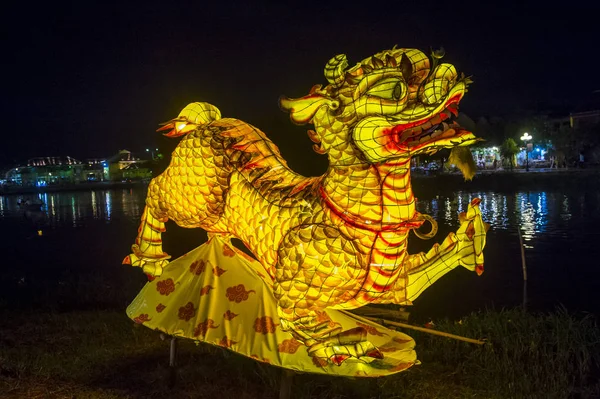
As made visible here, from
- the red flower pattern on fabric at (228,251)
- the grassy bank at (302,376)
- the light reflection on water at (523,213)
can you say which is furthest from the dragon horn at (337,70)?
the light reflection on water at (523,213)

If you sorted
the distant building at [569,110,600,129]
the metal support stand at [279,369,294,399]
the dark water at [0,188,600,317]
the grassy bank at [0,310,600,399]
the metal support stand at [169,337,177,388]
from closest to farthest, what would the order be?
1. the metal support stand at [279,369,294,399]
2. the grassy bank at [0,310,600,399]
3. the metal support stand at [169,337,177,388]
4. the dark water at [0,188,600,317]
5. the distant building at [569,110,600,129]

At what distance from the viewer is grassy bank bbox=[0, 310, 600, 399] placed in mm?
3578

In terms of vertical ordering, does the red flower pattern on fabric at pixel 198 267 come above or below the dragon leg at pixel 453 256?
below

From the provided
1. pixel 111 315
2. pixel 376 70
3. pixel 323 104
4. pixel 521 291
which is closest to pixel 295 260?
pixel 323 104

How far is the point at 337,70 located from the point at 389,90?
0.82 ft

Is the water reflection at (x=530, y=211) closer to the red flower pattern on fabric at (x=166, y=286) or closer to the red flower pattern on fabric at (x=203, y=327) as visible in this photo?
the red flower pattern on fabric at (x=166, y=286)

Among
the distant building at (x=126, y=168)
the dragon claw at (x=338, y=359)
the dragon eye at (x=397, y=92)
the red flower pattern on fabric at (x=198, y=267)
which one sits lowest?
the dragon claw at (x=338, y=359)

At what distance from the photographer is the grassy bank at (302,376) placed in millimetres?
3578

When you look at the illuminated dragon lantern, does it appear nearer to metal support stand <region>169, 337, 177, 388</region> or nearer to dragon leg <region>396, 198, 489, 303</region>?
dragon leg <region>396, 198, 489, 303</region>

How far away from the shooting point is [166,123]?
10.3 feet

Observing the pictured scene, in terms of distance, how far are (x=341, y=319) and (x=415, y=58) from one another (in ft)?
5.14

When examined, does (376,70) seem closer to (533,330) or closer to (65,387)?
(65,387)

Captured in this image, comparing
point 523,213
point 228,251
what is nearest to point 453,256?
point 228,251

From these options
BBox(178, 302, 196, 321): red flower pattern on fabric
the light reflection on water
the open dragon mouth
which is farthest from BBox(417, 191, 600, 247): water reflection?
the open dragon mouth
